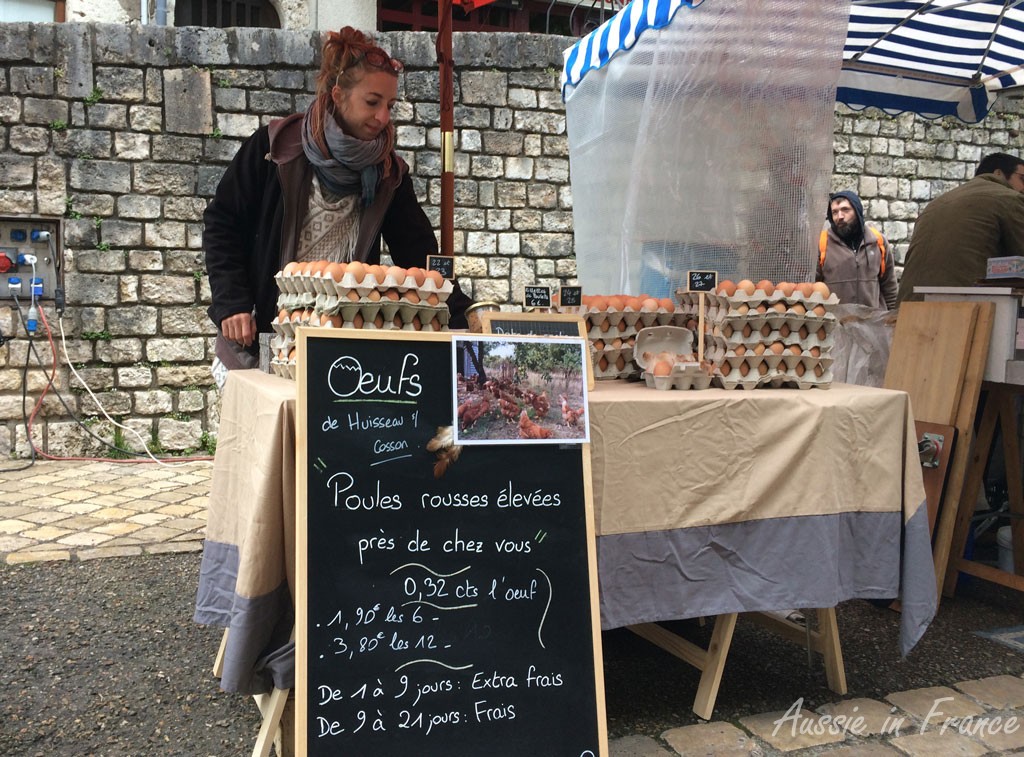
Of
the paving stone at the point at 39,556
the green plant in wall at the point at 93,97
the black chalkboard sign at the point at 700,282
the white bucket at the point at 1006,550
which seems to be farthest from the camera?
the green plant in wall at the point at 93,97

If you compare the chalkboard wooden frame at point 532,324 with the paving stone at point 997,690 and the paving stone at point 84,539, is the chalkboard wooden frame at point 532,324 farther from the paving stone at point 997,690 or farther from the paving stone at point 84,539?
the paving stone at point 84,539

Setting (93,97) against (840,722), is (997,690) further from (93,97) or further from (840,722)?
(93,97)

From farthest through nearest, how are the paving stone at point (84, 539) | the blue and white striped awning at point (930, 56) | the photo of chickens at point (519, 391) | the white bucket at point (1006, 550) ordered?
the blue and white striped awning at point (930, 56) → the paving stone at point (84, 539) → the white bucket at point (1006, 550) → the photo of chickens at point (519, 391)

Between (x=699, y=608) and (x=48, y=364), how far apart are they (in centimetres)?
569

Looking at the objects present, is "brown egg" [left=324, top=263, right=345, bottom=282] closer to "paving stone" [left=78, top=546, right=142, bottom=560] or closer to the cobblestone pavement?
the cobblestone pavement

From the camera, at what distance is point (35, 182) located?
6.50 m

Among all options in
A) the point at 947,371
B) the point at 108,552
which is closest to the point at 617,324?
the point at 947,371

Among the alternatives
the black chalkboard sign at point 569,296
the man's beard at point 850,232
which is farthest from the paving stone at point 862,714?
the man's beard at point 850,232

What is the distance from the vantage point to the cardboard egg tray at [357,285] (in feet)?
7.25

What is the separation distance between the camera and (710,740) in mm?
2498

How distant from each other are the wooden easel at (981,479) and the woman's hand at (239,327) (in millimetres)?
2941

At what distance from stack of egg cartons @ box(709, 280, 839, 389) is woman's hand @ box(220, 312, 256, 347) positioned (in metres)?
1.44

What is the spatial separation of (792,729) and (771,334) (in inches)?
45.5

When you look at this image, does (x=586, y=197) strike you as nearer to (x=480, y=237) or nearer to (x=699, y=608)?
(x=699, y=608)
